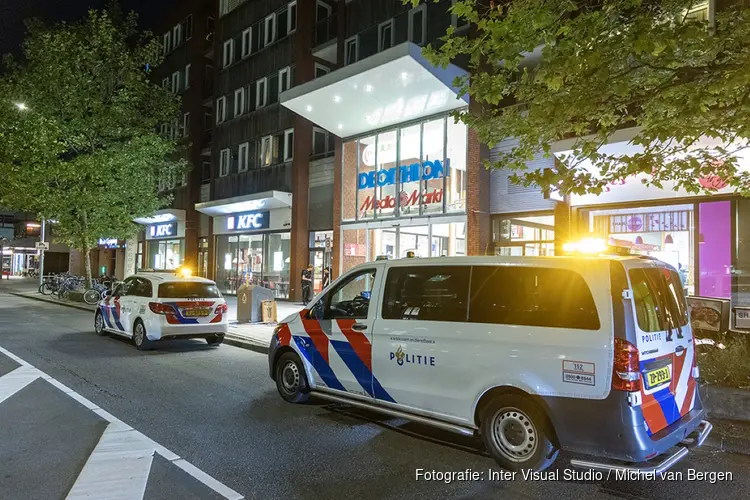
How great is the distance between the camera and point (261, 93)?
2484cm

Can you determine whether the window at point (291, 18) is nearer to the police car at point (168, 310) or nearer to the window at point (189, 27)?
the window at point (189, 27)

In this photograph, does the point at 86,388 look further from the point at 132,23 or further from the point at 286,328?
the point at 132,23

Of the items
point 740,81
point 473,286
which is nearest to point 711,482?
point 473,286

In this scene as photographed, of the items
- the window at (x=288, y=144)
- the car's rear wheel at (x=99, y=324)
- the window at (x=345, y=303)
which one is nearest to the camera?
the window at (x=345, y=303)

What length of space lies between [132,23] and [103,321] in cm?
1697

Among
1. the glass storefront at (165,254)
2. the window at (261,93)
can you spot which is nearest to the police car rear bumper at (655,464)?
the window at (261,93)

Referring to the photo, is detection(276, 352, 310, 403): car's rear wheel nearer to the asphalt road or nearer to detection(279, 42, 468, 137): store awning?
the asphalt road

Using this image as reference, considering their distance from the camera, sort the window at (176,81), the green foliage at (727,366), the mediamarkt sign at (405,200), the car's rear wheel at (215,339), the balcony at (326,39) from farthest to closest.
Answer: the window at (176,81)
the balcony at (326,39)
the mediamarkt sign at (405,200)
the car's rear wheel at (215,339)
the green foliage at (727,366)

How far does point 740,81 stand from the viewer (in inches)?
224

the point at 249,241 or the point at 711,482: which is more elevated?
the point at 249,241

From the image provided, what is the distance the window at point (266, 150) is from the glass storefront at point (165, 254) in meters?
9.09

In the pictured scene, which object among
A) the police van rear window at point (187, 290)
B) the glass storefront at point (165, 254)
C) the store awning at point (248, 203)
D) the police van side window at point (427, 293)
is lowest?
the police van rear window at point (187, 290)

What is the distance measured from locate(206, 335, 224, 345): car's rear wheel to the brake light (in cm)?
921

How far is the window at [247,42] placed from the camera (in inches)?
1006
